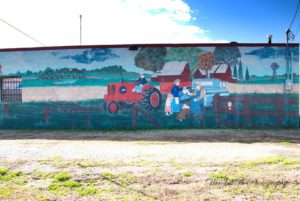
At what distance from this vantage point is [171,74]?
15312 mm

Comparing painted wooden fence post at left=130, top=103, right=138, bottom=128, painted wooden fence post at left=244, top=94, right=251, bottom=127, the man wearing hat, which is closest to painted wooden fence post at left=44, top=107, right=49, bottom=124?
painted wooden fence post at left=130, top=103, right=138, bottom=128

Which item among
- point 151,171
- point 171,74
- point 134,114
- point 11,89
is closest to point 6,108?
point 11,89

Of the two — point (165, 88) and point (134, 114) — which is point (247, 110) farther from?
point (134, 114)

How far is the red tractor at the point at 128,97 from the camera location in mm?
15336

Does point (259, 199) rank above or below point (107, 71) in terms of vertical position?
below

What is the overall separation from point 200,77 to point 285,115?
14.1 ft

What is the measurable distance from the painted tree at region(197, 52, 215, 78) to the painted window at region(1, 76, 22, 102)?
352 inches

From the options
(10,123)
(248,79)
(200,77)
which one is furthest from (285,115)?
(10,123)

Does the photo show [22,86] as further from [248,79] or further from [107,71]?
[248,79]

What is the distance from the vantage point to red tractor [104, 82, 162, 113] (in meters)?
15.3

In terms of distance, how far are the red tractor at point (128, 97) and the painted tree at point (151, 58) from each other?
0.91 metres

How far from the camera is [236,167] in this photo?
703 centimetres

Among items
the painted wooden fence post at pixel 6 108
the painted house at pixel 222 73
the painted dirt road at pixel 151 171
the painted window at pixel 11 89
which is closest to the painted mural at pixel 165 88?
the painted house at pixel 222 73

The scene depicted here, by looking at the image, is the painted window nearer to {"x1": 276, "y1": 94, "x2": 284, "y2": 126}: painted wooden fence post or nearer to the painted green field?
the painted green field
